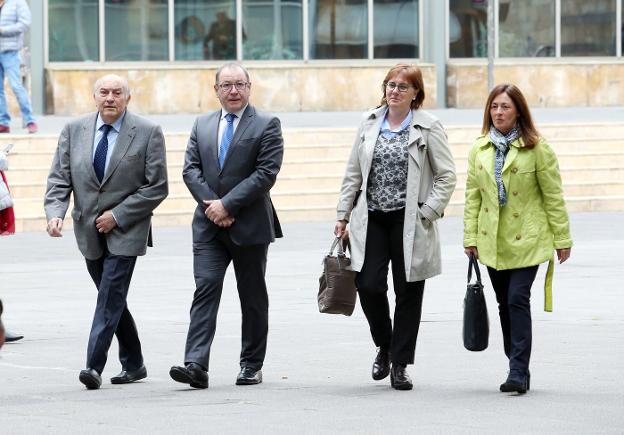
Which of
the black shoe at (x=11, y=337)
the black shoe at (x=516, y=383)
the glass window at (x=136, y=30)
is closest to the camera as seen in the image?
the black shoe at (x=516, y=383)

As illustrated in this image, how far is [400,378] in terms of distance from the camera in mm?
8711

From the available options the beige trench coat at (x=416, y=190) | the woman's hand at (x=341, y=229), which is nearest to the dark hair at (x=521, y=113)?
the beige trench coat at (x=416, y=190)

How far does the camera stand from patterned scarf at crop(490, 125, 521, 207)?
340 inches

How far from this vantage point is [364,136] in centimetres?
883

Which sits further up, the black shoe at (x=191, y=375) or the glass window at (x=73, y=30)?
the glass window at (x=73, y=30)

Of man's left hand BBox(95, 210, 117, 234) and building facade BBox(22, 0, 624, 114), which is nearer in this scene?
man's left hand BBox(95, 210, 117, 234)

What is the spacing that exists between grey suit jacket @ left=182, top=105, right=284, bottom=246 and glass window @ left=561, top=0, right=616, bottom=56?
2170 centimetres

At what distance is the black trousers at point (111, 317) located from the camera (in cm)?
880

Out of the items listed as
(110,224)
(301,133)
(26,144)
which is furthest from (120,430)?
(301,133)

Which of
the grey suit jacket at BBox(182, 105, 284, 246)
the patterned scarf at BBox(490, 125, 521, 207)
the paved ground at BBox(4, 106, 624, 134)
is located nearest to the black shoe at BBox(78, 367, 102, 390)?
the grey suit jacket at BBox(182, 105, 284, 246)

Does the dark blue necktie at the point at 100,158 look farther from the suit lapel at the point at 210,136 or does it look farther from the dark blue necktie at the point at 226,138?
the dark blue necktie at the point at 226,138

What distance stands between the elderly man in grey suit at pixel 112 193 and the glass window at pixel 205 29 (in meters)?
19.0

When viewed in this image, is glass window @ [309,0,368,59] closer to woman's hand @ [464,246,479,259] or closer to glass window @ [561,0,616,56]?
glass window @ [561,0,616,56]

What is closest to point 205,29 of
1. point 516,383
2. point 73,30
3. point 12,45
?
point 73,30
